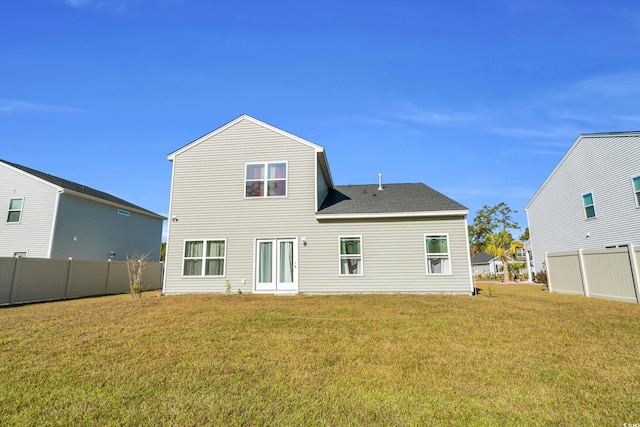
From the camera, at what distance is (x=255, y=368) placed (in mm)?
4043

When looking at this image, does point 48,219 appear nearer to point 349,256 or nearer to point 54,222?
point 54,222

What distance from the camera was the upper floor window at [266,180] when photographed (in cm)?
1290

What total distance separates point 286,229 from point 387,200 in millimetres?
4768

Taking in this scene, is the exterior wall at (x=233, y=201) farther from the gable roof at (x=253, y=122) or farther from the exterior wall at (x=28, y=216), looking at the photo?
the exterior wall at (x=28, y=216)

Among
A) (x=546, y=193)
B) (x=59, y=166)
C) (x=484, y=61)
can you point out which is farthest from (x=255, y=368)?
(x=59, y=166)

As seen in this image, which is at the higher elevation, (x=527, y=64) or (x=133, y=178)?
(x=527, y=64)

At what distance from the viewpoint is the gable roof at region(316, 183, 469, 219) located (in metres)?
12.0

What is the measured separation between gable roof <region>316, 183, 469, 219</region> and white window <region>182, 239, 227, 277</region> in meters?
4.48

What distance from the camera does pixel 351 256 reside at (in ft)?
40.0

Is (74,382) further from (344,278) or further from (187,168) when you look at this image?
(187,168)

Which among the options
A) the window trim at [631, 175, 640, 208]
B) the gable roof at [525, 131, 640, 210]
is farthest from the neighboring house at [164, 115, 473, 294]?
the gable roof at [525, 131, 640, 210]

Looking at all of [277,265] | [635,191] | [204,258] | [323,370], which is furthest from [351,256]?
[635,191]

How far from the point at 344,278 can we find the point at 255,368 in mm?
8264

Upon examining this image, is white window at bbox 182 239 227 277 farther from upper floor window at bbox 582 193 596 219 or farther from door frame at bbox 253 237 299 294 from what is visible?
upper floor window at bbox 582 193 596 219
